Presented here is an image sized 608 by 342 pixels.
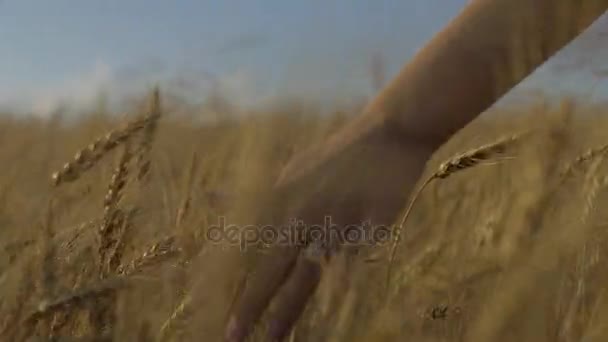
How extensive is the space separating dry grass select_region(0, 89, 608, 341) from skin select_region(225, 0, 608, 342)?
0.03 m

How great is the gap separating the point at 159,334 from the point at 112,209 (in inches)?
5.3

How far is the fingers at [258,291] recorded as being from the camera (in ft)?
1.79

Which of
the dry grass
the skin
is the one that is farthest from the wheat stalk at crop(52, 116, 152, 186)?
the skin

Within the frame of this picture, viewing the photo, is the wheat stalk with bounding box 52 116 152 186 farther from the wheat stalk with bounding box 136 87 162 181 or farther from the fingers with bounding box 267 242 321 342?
the fingers with bounding box 267 242 321 342

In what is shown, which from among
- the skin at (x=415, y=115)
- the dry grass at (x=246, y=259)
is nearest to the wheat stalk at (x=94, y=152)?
the dry grass at (x=246, y=259)

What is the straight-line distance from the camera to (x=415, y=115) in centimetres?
70

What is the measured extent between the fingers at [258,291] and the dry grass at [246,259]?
0.12ft

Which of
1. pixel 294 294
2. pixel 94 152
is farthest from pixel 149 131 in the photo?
pixel 294 294

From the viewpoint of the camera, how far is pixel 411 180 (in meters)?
0.66

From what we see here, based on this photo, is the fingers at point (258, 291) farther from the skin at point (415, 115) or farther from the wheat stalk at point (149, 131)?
the wheat stalk at point (149, 131)

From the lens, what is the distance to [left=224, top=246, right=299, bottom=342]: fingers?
55 centimetres

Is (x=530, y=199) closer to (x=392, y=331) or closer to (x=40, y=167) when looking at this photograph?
(x=392, y=331)

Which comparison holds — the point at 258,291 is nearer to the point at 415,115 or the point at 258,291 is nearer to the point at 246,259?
the point at 246,259

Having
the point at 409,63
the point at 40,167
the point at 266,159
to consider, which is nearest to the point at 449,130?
the point at 409,63
